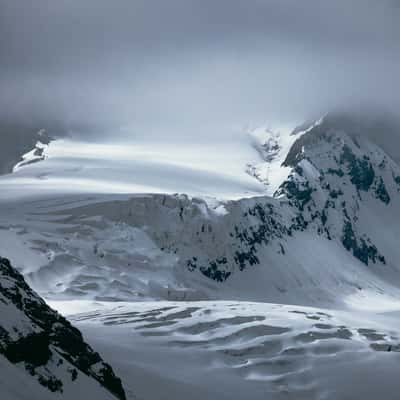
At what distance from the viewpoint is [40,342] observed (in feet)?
365

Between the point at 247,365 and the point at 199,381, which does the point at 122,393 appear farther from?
the point at 247,365

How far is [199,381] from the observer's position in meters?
172

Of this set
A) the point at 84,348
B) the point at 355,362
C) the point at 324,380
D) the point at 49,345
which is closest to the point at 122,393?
the point at 84,348

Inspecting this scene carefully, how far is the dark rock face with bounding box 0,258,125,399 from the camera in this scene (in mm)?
107875

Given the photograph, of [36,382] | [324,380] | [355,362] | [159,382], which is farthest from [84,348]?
[355,362]

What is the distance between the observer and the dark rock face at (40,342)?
108m

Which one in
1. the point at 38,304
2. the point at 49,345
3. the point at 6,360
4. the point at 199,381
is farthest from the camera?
the point at 199,381

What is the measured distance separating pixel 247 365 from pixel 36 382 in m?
90.2

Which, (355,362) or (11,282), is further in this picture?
(355,362)

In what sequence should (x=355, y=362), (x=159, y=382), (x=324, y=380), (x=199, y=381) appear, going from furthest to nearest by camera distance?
(x=355, y=362), (x=324, y=380), (x=199, y=381), (x=159, y=382)

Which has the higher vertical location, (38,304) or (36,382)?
(38,304)

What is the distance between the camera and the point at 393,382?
7372 inches

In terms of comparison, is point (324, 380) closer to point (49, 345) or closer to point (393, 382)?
point (393, 382)

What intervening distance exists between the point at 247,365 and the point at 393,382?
2437 centimetres
